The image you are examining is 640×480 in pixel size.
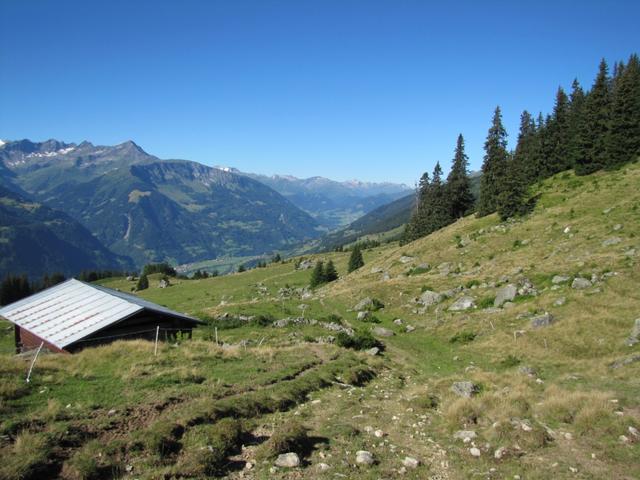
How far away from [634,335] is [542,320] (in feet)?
18.5

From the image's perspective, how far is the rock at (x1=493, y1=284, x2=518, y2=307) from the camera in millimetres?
34000

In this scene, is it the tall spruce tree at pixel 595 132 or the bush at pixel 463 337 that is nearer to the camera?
the bush at pixel 463 337

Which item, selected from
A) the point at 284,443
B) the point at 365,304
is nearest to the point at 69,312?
the point at 284,443

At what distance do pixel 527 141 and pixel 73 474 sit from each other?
9126 centimetres

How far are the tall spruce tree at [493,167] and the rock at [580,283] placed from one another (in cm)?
3375

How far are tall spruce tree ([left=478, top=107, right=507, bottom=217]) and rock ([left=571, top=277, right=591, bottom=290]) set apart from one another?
3375cm

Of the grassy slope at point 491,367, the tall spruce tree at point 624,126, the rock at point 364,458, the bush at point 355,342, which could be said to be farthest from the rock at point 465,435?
the tall spruce tree at point 624,126

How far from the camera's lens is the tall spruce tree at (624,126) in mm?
58312

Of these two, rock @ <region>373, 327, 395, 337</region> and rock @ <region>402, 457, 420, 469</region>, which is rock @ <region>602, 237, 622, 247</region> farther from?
rock @ <region>402, 457, 420, 469</region>

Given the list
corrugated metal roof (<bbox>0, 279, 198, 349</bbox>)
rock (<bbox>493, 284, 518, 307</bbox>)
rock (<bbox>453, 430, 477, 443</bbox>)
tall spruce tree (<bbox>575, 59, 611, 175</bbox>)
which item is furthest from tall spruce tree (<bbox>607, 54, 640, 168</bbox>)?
corrugated metal roof (<bbox>0, 279, 198, 349</bbox>)

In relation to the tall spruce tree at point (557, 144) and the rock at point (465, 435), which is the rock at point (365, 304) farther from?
the tall spruce tree at point (557, 144)

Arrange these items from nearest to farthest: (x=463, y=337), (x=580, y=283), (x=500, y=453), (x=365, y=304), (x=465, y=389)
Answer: (x=500, y=453) < (x=465, y=389) < (x=463, y=337) < (x=580, y=283) < (x=365, y=304)

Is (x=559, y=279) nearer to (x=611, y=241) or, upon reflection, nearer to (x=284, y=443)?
(x=611, y=241)

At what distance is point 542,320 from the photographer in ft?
92.2
